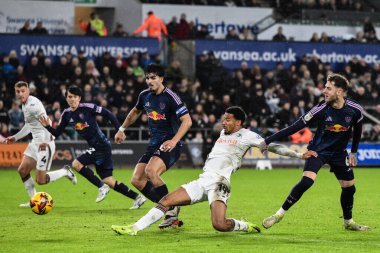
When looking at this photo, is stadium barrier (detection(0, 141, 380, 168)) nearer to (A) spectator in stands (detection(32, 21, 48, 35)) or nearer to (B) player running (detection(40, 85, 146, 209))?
(A) spectator in stands (detection(32, 21, 48, 35))

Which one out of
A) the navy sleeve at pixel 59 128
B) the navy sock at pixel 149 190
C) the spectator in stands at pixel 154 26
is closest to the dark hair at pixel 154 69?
the navy sock at pixel 149 190

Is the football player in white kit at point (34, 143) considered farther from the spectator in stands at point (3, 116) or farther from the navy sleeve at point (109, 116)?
the spectator in stands at point (3, 116)

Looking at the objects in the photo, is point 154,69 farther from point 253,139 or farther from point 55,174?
point 55,174

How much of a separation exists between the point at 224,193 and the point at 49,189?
10.5m

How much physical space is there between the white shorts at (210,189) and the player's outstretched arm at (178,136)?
2.22ft

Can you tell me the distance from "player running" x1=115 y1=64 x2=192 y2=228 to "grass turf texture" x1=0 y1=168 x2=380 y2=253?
62 centimetres

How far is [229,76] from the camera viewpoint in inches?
1361

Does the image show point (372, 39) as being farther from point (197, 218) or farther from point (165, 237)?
point (165, 237)

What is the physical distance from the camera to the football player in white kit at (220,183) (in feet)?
39.8

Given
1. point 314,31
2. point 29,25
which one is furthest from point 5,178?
point 314,31

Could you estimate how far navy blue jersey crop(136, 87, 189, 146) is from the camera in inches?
548

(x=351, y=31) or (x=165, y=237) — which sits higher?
(x=351, y=31)

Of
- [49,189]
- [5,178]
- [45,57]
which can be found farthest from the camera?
[45,57]

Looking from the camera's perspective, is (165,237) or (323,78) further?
(323,78)
